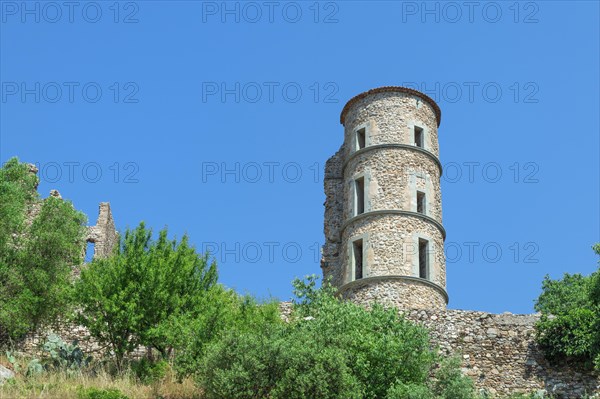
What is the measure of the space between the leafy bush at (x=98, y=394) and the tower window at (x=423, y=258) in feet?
48.3

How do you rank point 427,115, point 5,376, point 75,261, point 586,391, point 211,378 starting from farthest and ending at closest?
point 427,115 → point 75,261 → point 586,391 → point 5,376 → point 211,378

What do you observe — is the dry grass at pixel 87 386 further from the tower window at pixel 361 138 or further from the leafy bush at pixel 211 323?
the tower window at pixel 361 138

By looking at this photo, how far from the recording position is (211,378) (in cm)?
2152

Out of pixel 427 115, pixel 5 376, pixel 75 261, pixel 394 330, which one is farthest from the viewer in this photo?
pixel 427 115

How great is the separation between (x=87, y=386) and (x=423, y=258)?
584 inches

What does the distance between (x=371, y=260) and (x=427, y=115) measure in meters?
6.92

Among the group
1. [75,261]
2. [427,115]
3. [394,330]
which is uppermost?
[427,115]

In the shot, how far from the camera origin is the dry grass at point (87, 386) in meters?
21.7

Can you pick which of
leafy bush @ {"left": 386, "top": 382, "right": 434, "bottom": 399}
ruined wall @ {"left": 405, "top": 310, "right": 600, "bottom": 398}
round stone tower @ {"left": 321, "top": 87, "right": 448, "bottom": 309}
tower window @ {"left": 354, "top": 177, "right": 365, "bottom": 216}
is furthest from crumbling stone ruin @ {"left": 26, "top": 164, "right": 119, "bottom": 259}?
leafy bush @ {"left": 386, "top": 382, "right": 434, "bottom": 399}

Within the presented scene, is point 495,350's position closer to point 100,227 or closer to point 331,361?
point 331,361

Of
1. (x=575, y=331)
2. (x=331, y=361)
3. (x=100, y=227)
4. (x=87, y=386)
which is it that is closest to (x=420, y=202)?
(x=575, y=331)

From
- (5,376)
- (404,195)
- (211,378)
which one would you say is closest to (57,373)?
(5,376)

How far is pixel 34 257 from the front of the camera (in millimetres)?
30688

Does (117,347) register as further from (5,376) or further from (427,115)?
(427,115)
